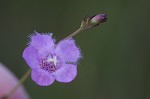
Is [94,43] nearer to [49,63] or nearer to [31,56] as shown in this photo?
[49,63]

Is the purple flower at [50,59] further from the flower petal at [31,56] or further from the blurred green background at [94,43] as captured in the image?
the blurred green background at [94,43]

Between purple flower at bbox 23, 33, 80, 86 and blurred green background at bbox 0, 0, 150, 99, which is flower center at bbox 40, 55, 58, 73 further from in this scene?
blurred green background at bbox 0, 0, 150, 99

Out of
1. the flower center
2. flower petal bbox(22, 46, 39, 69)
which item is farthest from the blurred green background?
flower petal bbox(22, 46, 39, 69)

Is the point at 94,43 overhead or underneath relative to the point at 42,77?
underneath

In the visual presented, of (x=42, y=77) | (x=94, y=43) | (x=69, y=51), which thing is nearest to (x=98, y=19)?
(x=69, y=51)

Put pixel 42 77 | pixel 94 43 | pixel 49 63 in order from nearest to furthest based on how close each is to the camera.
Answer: pixel 42 77
pixel 49 63
pixel 94 43

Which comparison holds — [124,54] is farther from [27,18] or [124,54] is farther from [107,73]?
[27,18]
